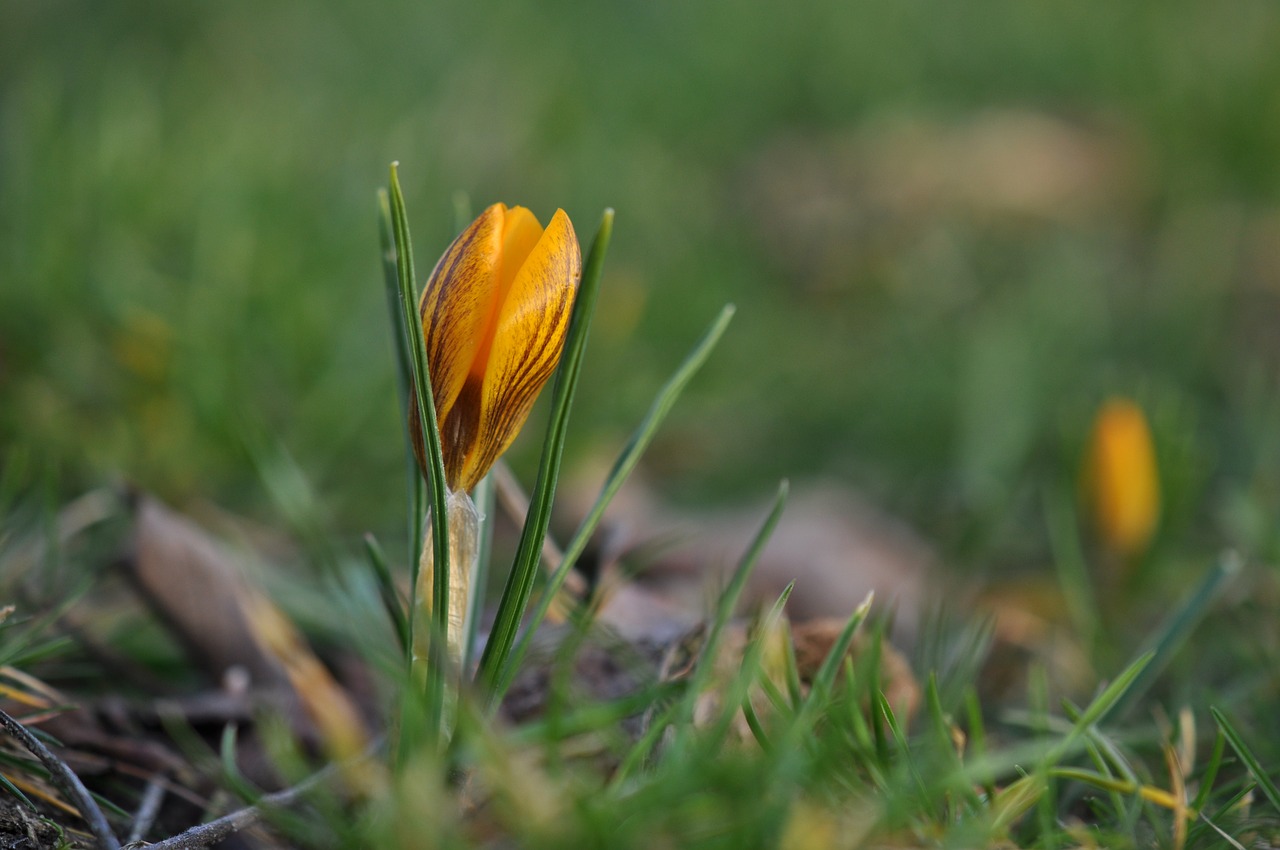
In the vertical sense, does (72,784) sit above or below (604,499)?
below

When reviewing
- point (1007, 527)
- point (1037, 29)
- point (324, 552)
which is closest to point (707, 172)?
point (1037, 29)

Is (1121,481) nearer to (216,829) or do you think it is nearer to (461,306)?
(461,306)

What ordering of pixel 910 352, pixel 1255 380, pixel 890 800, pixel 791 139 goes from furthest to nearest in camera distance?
pixel 791 139, pixel 910 352, pixel 1255 380, pixel 890 800

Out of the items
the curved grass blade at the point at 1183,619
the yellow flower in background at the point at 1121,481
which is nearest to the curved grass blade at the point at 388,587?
the curved grass blade at the point at 1183,619

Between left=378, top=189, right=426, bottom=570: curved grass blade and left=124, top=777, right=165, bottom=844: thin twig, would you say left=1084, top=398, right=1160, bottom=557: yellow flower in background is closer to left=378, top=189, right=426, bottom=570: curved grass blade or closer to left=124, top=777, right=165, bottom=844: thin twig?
left=378, top=189, right=426, bottom=570: curved grass blade

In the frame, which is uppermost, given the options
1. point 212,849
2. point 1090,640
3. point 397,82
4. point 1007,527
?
point 397,82

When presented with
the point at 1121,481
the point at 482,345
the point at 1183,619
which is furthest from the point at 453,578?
the point at 1121,481

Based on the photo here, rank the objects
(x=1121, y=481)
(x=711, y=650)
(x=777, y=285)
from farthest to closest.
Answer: (x=777, y=285) → (x=1121, y=481) → (x=711, y=650)

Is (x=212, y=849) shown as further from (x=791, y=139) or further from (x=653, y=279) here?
(x=791, y=139)

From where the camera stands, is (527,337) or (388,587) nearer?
(527,337)
